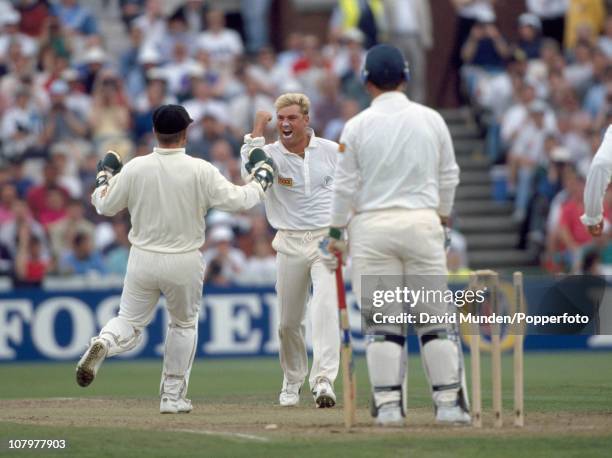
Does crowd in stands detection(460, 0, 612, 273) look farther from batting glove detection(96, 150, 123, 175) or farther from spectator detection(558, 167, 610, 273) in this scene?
batting glove detection(96, 150, 123, 175)

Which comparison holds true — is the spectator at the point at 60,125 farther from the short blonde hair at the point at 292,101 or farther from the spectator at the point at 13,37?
the short blonde hair at the point at 292,101

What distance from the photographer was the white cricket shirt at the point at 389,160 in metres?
9.94

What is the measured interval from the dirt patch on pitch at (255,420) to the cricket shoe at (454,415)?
3.7 inches

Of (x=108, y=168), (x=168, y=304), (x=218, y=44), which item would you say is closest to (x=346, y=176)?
(x=168, y=304)

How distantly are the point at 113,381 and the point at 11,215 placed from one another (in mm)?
4212

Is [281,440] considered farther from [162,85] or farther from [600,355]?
[162,85]

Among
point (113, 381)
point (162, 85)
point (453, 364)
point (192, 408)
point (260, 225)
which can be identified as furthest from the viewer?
point (162, 85)

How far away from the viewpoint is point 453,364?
32.5ft

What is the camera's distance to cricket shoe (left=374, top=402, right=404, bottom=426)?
9.91 m

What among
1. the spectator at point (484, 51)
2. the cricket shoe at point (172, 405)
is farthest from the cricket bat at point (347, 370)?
the spectator at point (484, 51)

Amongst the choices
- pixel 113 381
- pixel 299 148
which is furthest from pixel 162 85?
pixel 299 148

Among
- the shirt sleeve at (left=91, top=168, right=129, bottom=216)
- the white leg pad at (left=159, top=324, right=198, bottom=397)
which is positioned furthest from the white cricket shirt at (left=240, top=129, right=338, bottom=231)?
the white leg pad at (left=159, top=324, right=198, bottom=397)

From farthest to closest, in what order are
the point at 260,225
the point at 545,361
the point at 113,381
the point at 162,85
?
the point at 162,85 → the point at 260,225 → the point at 545,361 → the point at 113,381

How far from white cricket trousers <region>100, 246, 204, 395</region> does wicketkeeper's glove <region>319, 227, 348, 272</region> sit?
1.54 meters
